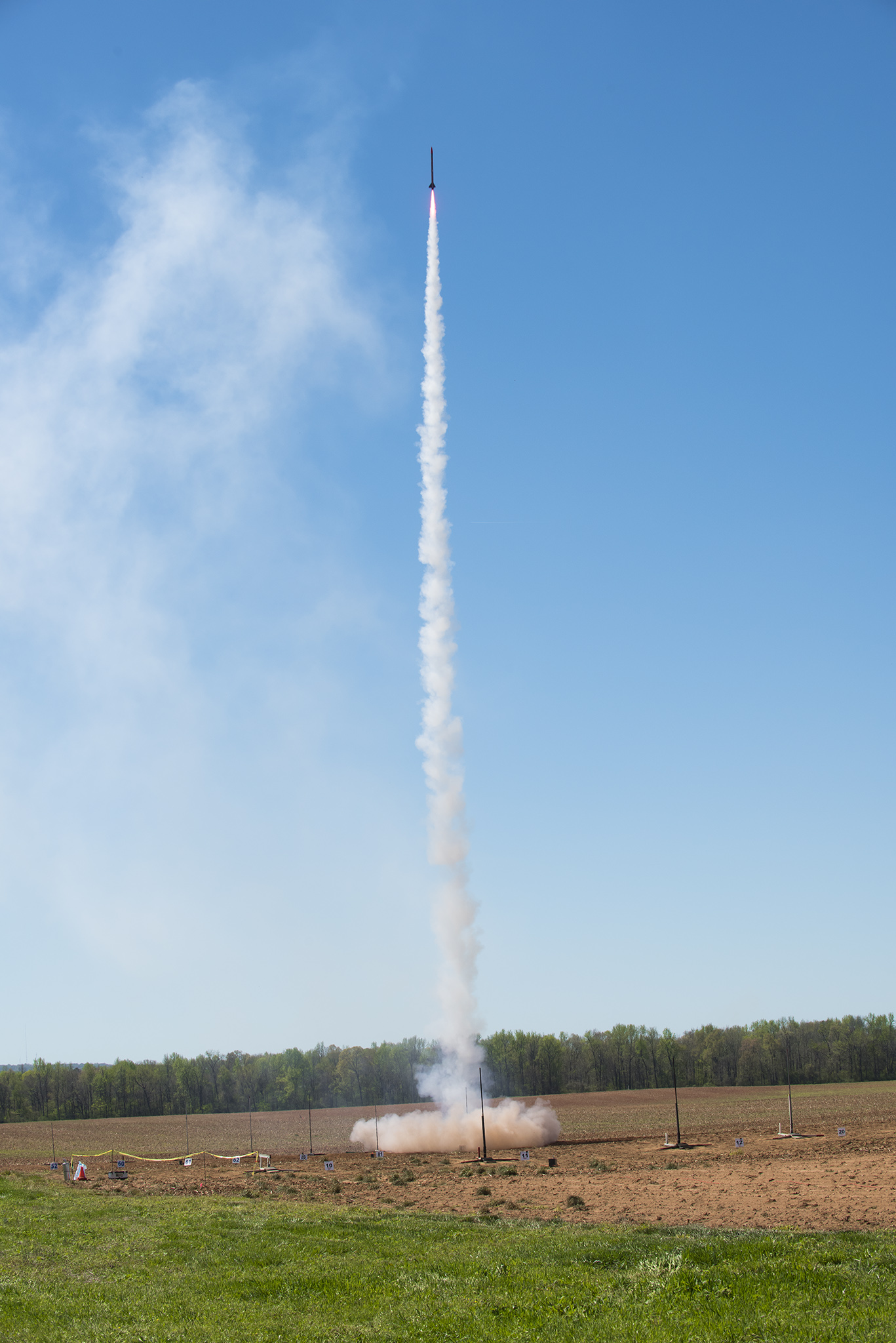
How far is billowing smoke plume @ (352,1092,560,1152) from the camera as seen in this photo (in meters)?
51.6

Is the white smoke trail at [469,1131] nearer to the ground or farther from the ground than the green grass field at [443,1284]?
nearer to the ground

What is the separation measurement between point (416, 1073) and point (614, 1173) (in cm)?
8786

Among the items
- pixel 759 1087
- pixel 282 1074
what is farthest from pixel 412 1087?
pixel 759 1087

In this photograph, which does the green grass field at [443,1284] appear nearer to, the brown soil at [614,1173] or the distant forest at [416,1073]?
the brown soil at [614,1173]

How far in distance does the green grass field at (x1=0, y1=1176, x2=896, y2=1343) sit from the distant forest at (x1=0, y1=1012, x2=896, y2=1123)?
103 metres

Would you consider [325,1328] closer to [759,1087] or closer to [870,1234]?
[870,1234]

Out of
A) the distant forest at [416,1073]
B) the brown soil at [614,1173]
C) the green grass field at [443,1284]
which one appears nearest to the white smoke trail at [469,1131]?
the brown soil at [614,1173]

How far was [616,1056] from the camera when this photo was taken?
130 metres

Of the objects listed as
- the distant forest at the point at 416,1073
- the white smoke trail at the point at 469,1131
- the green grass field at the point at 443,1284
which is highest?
the green grass field at the point at 443,1284

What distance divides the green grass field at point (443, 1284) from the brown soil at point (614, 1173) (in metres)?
6.92

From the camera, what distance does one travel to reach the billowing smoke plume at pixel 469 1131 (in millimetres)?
51594

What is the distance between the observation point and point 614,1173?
122ft

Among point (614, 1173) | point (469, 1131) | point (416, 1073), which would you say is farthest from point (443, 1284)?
point (416, 1073)

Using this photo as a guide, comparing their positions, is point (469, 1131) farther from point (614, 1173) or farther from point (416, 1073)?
point (416, 1073)
